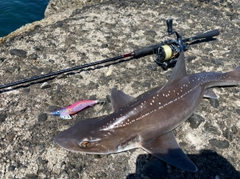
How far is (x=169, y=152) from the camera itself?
11.6 ft

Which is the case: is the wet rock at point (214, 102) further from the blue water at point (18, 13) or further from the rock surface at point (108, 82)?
the blue water at point (18, 13)

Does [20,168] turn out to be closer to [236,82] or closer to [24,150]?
[24,150]

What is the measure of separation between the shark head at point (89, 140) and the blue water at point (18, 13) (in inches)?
460

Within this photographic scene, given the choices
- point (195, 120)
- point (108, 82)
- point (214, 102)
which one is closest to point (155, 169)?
point (195, 120)

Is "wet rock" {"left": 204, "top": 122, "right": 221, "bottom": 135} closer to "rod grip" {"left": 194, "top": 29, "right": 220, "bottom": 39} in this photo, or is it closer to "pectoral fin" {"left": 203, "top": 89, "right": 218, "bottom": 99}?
"pectoral fin" {"left": 203, "top": 89, "right": 218, "bottom": 99}

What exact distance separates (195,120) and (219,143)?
48 cm

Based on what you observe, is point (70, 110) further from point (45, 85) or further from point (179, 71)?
point (179, 71)

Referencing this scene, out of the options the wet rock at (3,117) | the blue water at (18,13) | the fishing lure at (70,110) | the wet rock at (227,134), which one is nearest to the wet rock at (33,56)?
the wet rock at (3,117)

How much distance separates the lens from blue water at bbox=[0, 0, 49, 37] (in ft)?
46.2

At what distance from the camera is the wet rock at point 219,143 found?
3.91m

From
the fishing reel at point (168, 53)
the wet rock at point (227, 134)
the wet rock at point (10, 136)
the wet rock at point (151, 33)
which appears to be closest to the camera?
the wet rock at point (10, 136)

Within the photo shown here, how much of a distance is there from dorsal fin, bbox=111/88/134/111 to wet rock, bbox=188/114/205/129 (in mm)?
991

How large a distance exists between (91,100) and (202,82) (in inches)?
73.2

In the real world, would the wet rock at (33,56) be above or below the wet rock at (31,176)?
above
